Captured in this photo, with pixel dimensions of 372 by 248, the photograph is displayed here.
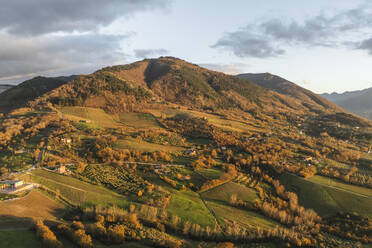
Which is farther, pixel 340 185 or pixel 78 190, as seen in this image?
pixel 340 185

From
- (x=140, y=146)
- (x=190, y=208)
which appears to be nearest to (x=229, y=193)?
(x=190, y=208)

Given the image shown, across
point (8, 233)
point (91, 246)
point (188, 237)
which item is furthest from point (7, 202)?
point (188, 237)

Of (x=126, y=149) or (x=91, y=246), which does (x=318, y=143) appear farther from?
(x=91, y=246)

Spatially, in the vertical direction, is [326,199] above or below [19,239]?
below

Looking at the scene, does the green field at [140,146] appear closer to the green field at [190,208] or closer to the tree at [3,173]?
the green field at [190,208]

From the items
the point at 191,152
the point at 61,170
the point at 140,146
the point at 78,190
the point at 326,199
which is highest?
the point at 140,146

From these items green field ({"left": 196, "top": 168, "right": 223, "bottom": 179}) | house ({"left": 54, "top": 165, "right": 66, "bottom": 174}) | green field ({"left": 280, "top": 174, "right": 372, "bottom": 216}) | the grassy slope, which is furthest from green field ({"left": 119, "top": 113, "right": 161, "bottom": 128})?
green field ({"left": 280, "top": 174, "right": 372, "bottom": 216})

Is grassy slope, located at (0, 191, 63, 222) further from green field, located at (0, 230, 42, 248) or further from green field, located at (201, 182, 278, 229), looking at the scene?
green field, located at (201, 182, 278, 229)

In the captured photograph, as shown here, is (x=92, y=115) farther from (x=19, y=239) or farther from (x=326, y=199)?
(x=326, y=199)

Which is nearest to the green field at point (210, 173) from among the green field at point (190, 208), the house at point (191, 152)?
the green field at point (190, 208)
